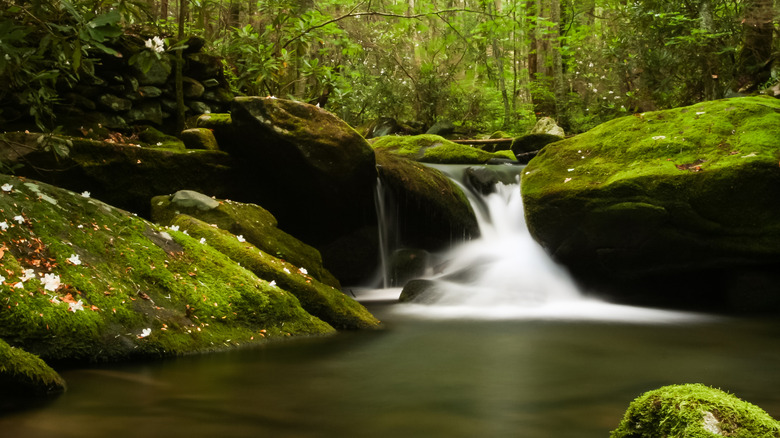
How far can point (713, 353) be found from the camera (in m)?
5.02

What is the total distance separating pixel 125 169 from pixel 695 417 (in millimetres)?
7331

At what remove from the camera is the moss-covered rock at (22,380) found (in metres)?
2.91

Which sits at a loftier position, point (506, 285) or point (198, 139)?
point (198, 139)

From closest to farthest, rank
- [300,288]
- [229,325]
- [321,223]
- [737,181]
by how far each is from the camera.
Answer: [229,325], [300,288], [737,181], [321,223]

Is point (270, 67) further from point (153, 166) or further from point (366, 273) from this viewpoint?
point (366, 273)

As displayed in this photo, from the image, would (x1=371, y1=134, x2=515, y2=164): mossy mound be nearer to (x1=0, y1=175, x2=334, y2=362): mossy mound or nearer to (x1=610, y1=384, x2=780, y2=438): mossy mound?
(x1=0, y1=175, x2=334, y2=362): mossy mound

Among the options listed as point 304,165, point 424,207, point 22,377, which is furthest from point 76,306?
point 424,207

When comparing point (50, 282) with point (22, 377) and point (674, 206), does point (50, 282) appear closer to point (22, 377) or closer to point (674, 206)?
point (22, 377)

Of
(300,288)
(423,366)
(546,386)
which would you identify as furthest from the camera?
(300,288)

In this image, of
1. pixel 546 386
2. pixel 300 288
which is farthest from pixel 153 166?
pixel 546 386

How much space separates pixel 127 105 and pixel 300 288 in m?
4.95

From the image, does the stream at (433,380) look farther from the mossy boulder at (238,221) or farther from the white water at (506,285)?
the mossy boulder at (238,221)

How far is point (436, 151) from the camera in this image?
12797 millimetres

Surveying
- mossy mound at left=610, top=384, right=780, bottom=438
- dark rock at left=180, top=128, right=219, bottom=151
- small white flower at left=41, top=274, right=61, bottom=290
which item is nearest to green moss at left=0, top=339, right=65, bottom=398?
small white flower at left=41, top=274, right=61, bottom=290
